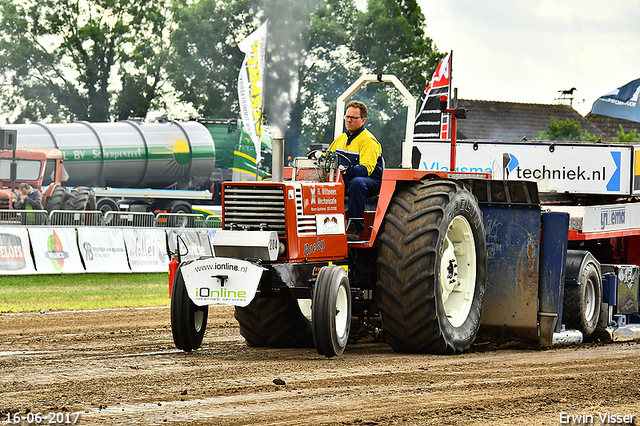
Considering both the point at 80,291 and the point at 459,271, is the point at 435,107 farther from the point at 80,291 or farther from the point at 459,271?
the point at 459,271

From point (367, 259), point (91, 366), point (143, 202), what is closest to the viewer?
point (91, 366)

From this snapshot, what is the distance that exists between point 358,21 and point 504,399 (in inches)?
1801

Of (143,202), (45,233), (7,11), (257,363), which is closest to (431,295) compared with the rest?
(257,363)

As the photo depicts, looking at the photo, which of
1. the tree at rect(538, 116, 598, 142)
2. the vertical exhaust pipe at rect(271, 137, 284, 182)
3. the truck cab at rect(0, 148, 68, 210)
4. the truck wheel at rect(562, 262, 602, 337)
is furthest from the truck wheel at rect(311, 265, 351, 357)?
the tree at rect(538, 116, 598, 142)

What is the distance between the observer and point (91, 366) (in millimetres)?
6797

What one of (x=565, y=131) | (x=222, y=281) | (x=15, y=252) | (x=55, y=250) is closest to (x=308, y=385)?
(x=222, y=281)

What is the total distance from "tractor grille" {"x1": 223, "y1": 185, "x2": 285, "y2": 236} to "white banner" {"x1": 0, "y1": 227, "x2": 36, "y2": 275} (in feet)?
35.2

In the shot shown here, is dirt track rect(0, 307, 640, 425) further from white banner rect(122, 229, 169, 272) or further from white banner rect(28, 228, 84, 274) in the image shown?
white banner rect(122, 229, 169, 272)

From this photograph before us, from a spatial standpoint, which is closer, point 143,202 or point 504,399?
point 504,399

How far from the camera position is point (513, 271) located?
8.80 m

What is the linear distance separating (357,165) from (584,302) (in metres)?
3.31

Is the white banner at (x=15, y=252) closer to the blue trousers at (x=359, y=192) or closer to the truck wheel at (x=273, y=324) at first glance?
the truck wheel at (x=273, y=324)

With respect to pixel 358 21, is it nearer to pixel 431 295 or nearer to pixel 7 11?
pixel 7 11

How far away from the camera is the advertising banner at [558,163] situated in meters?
12.3
